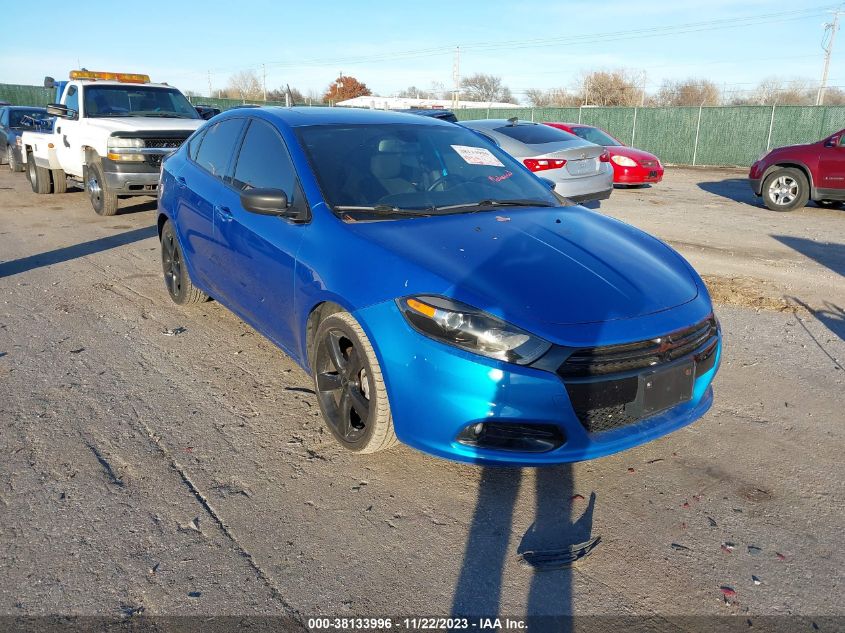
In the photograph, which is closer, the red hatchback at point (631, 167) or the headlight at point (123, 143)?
the headlight at point (123, 143)

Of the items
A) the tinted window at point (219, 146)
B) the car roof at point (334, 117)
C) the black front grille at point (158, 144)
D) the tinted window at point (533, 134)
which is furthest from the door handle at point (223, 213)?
the tinted window at point (533, 134)

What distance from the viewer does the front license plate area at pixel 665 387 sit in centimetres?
286

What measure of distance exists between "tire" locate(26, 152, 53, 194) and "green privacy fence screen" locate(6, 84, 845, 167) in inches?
617

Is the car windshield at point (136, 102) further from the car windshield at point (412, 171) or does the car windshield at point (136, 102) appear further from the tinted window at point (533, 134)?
the car windshield at point (412, 171)

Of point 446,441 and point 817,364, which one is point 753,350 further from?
point 446,441

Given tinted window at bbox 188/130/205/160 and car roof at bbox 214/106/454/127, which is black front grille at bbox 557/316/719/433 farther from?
tinted window at bbox 188/130/205/160

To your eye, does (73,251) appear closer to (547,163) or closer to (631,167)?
(547,163)

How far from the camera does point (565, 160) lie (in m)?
10.3

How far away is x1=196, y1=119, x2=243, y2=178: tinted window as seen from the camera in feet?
15.2

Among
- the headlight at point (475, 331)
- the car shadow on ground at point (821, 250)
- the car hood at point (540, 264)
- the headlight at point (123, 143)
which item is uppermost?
the headlight at point (123, 143)

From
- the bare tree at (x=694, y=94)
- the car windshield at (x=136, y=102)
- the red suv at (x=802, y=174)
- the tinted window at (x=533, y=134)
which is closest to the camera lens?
the car windshield at (x=136, y=102)

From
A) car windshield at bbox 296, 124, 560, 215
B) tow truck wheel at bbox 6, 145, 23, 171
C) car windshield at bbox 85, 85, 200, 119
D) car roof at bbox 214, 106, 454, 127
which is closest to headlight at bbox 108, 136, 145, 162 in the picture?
car windshield at bbox 85, 85, 200, 119

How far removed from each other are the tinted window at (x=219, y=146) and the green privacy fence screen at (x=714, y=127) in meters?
23.5

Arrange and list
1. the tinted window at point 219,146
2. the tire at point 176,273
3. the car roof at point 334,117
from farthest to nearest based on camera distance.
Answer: the tire at point 176,273, the tinted window at point 219,146, the car roof at point 334,117
